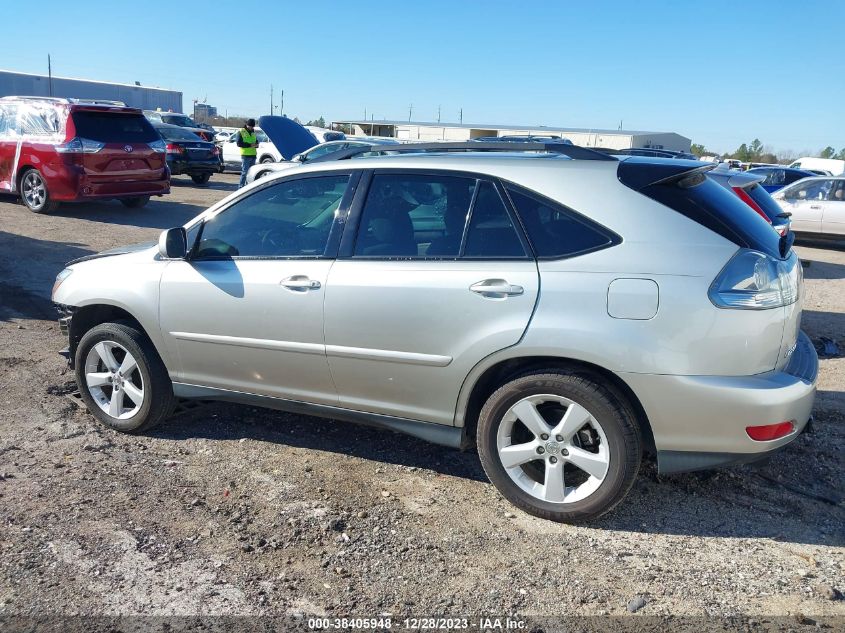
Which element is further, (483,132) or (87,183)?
(483,132)

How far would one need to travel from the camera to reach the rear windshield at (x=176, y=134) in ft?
66.4

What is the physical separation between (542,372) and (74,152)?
10730mm

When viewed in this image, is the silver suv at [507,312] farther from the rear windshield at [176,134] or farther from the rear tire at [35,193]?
the rear windshield at [176,134]

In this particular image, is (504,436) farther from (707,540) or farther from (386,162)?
(386,162)

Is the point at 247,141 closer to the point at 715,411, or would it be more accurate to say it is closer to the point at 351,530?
the point at 351,530

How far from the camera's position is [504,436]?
362cm

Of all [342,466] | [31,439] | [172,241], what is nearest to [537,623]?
[342,466]

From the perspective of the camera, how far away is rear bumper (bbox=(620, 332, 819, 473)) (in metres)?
3.20

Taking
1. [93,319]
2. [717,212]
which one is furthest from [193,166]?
[717,212]

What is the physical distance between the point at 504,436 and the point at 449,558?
2.10 feet

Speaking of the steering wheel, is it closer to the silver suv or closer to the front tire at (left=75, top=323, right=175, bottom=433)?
the silver suv

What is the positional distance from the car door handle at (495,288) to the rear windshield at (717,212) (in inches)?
29.2

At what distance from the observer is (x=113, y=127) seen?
12.3 meters

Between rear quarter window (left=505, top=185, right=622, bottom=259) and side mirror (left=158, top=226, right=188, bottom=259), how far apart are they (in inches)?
75.0
